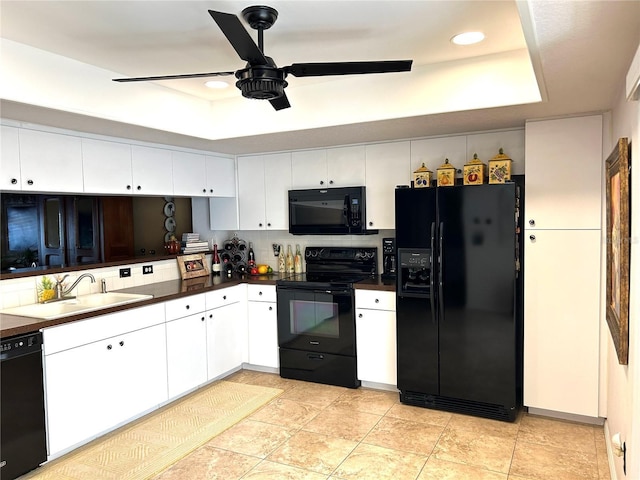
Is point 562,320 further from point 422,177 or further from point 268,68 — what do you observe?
point 268,68

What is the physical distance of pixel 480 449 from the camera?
119 inches

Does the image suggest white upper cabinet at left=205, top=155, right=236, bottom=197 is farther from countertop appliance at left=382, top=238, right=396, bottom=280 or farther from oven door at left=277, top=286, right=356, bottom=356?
countertop appliance at left=382, top=238, right=396, bottom=280

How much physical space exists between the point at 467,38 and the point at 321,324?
252 centimetres

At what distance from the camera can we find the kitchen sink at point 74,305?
315 cm

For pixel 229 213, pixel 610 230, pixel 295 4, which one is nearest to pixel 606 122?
pixel 610 230

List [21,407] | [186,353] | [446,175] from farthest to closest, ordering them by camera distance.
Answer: [186,353] → [446,175] → [21,407]

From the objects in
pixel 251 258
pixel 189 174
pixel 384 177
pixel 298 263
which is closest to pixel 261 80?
pixel 384 177

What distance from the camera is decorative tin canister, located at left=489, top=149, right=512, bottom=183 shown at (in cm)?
352

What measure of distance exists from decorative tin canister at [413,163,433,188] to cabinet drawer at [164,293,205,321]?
2010 mm

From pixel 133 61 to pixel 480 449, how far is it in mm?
3242

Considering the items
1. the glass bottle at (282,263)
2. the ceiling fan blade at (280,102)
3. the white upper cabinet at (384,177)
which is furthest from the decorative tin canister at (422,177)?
the glass bottle at (282,263)

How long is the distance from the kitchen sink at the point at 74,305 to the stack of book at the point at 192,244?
3.55ft

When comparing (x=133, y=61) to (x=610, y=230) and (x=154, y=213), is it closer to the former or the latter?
(x=154, y=213)

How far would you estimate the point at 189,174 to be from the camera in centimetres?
435
